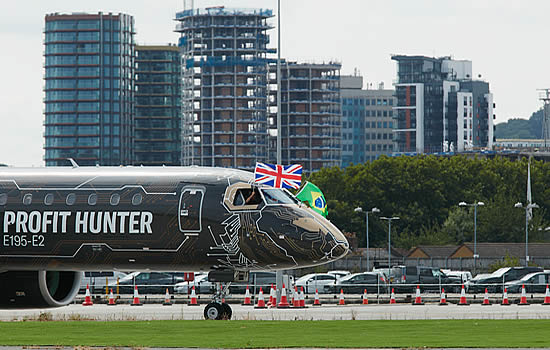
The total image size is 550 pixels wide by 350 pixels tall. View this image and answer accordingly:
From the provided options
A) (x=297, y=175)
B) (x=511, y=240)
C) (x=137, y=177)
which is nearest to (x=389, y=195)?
(x=511, y=240)

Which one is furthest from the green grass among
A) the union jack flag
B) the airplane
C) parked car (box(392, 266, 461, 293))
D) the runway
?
parked car (box(392, 266, 461, 293))

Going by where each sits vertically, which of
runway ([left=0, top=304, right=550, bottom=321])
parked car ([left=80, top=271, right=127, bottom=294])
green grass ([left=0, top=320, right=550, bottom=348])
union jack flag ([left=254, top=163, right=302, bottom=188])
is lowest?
parked car ([left=80, top=271, right=127, bottom=294])

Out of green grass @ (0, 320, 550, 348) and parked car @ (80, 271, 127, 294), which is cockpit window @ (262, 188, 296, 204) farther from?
parked car @ (80, 271, 127, 294)

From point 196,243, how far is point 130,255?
186 centimetres

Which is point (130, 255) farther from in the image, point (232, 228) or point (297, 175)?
point (297, 175)

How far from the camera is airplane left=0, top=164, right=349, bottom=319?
113 feet

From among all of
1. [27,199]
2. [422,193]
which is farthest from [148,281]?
[422,193]

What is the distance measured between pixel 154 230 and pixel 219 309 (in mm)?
2853

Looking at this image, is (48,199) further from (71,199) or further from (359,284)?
(359,284)

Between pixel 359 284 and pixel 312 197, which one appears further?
pixel 359 284

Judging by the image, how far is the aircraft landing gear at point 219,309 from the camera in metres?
35.2

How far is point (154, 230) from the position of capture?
3466 cm

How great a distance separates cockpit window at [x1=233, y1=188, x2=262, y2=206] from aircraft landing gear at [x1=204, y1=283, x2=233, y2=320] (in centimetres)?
243

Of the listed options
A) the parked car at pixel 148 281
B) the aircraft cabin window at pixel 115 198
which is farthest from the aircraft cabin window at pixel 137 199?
the parked car at pixel 148 281
